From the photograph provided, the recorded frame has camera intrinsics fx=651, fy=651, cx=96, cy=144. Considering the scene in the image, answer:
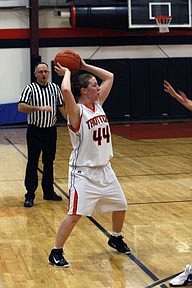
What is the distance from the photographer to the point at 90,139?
641cm

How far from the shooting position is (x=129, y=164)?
12.9 metres

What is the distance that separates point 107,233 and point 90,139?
1.76 m

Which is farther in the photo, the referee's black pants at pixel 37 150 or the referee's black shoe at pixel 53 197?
the referee's black shoe at pixel 53 197

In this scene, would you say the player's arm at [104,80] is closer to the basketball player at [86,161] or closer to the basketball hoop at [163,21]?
the basketball player at [86,161]

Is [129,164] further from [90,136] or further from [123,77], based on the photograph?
[123,77]

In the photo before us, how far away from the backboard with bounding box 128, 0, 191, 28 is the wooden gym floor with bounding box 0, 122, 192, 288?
742 cm

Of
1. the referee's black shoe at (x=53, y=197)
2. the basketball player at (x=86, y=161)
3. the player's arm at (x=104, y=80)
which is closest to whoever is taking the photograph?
the basketball player at (x=86, y=161)

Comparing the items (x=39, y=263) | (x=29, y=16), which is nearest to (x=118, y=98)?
(x=29, y=16)

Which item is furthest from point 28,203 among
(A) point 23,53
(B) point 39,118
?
(A) point 23,53

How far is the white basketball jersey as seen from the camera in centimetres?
641

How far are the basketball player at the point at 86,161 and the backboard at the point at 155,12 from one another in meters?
13.4

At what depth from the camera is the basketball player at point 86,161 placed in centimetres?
640

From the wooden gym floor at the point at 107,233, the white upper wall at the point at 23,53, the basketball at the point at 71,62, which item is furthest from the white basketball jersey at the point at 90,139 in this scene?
the white upper wall at the point at 23,53

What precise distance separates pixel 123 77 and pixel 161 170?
367 inches
